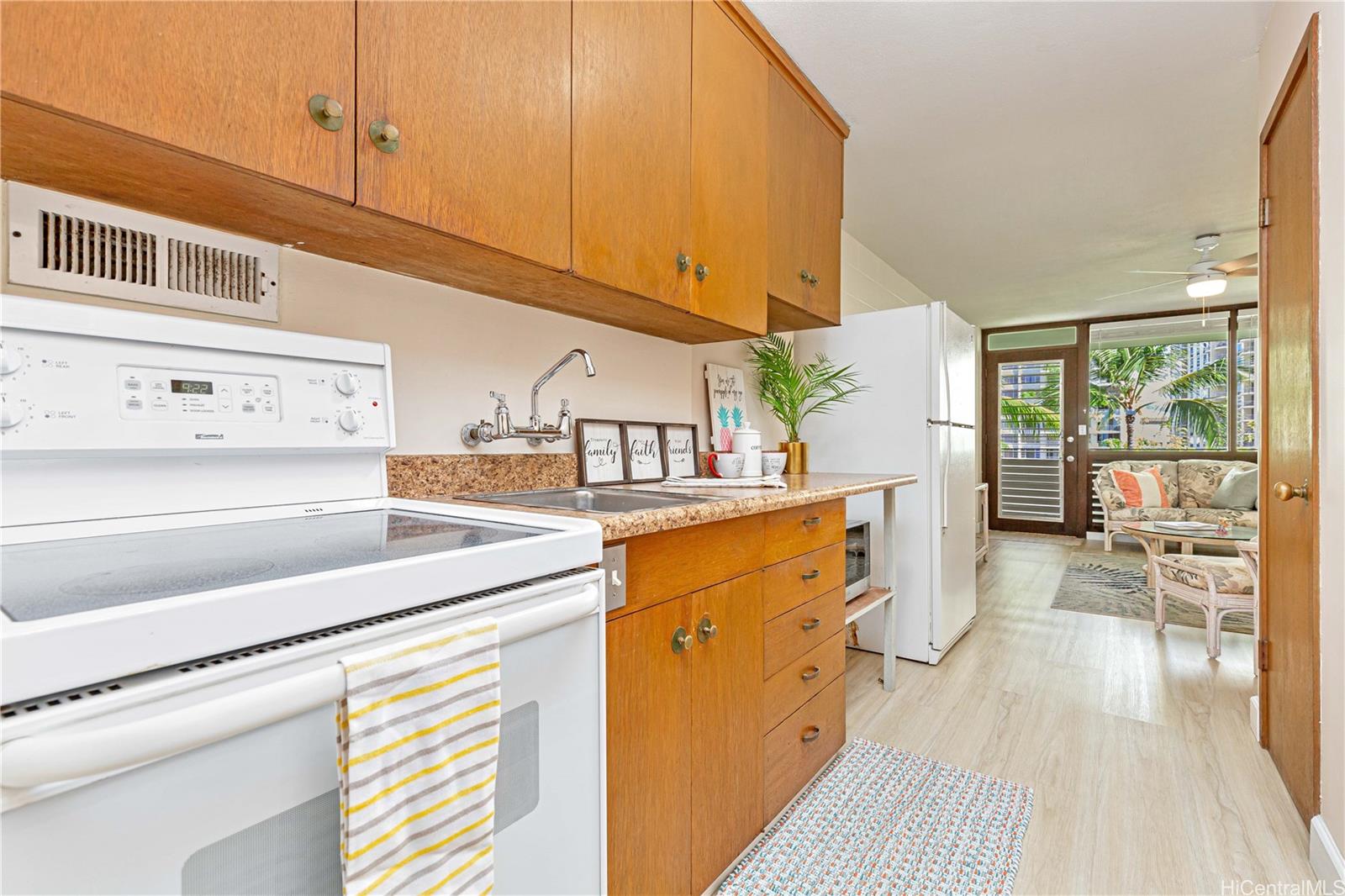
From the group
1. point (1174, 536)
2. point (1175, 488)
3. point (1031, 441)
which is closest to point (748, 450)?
point (1174, 536)

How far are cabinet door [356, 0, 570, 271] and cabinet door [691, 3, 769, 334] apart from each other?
0.51 m

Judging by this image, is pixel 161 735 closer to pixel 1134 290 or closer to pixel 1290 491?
pixel 1290 491

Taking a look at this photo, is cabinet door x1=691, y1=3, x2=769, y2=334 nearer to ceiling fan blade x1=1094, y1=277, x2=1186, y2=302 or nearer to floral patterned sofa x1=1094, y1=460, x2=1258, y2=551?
ceiling fan blade x1=1094, y1=277, x2=1186, y2=302

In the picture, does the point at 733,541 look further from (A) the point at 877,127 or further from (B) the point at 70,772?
(A) the point at 877,127

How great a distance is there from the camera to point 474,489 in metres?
1.53

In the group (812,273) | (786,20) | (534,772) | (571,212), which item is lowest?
(534,772)

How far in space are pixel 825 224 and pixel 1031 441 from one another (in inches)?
243

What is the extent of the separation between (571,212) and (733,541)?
810 mm

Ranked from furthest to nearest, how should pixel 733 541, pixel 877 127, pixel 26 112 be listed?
pixel 877 127 → pixel 733 541 → pixel 26 112

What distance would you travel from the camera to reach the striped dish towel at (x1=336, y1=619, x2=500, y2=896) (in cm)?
63

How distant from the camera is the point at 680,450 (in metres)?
2.25

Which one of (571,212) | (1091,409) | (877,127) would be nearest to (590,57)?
(571,212)

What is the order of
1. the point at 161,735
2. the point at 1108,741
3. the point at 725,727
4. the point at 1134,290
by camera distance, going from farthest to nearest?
the point at 1134,290 < the point at 1108,741 < the point at 725,727 < the point at 161,735

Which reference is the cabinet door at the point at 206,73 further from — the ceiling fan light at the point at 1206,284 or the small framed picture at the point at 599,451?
the ceiling fan light at the point at 1206,284
